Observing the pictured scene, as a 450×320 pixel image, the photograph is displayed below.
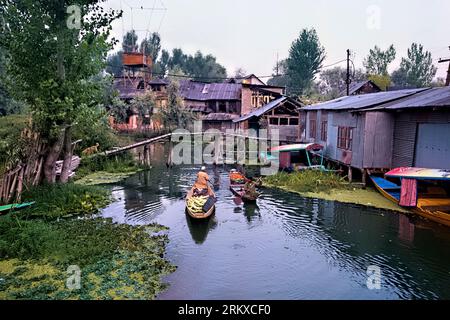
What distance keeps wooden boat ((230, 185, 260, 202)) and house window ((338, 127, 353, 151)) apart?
23.4 feet

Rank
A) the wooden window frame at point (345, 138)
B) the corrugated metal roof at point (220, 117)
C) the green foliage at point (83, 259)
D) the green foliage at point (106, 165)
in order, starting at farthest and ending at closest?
1. the corrugated metal roof at point (220, 117)
2. the green foliage at point (106, 165)
3. the wooden window frame at point (345, 138)
4. the green foliage at point (83, 259)

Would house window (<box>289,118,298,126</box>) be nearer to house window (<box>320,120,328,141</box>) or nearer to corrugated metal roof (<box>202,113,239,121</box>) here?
house window (<box>320,120,328,141</box>)

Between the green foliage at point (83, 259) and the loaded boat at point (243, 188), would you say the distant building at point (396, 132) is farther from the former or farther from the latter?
the green foliage at point (83, 259)

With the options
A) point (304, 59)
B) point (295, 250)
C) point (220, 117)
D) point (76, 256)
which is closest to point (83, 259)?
point (76, 256)

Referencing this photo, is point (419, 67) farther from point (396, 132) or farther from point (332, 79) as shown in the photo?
point (396, 132)

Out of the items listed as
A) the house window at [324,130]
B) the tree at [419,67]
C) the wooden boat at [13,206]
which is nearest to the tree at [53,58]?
the wooden boat at [13,206]

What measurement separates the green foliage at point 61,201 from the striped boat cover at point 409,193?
1323cm

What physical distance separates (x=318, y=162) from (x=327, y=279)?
1697 centimetres

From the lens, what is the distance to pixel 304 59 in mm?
67500

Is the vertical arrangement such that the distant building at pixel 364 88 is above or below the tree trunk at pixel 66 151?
above

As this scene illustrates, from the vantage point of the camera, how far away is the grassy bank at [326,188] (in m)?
16.6

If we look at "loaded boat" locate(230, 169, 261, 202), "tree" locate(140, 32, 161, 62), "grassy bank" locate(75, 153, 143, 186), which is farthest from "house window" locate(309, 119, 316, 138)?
"tree" locate(140, 32, 161, 62)

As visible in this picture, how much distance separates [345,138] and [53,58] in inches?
641

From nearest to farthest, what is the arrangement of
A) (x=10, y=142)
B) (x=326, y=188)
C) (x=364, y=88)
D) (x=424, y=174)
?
1. (x=424, y=174)
2. (x=10, y=142)
3. (x=326, y=188)
4. (x=364, y=88)
